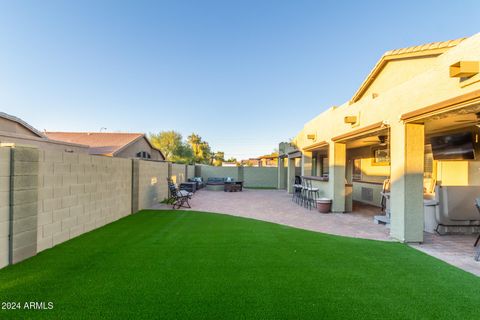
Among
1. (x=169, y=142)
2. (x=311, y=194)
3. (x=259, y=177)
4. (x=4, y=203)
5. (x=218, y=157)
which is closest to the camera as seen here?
(x=4, y=203)

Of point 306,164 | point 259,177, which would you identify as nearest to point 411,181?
point 306,164

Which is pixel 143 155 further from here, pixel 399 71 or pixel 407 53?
pixel 407 53

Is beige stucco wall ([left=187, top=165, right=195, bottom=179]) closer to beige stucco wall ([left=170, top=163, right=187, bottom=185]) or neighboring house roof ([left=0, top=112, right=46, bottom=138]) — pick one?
beige stucco wall ([left=170, top=163, right=187, bottom=185])

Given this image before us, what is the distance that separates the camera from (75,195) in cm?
484

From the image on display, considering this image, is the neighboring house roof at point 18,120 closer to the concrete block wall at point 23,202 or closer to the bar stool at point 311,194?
the concrete block wall at point 23,202

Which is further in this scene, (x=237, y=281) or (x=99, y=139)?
(x=99, y=139)

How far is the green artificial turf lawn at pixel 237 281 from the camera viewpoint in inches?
91.4

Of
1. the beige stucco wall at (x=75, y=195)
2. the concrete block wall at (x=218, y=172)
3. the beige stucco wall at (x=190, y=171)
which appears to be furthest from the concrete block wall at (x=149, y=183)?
the concrete block wall at (x=218, y=172)

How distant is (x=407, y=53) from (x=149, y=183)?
10465 millimetres

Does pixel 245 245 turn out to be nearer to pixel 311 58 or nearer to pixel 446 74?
pixel 446 74

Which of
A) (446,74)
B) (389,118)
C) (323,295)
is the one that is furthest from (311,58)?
(323,295)

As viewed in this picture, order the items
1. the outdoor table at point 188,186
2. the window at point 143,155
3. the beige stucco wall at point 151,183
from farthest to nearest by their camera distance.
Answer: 1. the window at point 143,155
2. the outdoor table at point 188,186
3. the beige stucco wall at point 151,183

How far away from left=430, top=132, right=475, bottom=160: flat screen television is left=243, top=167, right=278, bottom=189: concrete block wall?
553 inches

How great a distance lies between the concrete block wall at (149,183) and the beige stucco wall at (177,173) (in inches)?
52.7
